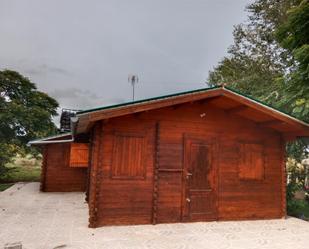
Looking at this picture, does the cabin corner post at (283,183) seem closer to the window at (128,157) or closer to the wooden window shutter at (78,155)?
the window at (128,157)

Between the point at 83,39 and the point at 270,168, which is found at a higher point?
the point at 83,39

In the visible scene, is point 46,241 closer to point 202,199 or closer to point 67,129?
point 202,199

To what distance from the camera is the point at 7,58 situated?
69.1 ft

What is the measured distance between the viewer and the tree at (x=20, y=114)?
16.3 m

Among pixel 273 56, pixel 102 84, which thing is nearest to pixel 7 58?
pixel 102 84

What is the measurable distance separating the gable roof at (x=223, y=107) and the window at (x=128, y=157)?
77 centimetres

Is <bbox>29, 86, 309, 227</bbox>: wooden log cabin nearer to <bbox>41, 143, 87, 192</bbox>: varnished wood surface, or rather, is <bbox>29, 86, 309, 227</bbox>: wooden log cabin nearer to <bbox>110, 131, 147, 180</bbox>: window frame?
<bbox>110, 131, 147, 180</bbox>: window frame

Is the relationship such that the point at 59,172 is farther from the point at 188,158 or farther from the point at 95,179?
the point at 188,158

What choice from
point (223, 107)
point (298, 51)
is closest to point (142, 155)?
point (223, 107)

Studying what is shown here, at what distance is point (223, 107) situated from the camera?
271 inches

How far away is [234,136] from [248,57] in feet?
30.9

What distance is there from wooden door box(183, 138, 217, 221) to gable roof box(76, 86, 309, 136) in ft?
3.89

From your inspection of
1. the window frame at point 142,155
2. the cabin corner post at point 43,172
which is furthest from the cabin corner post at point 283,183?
the cabin corner post at point 43,172

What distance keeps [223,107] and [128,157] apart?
2911 mm
